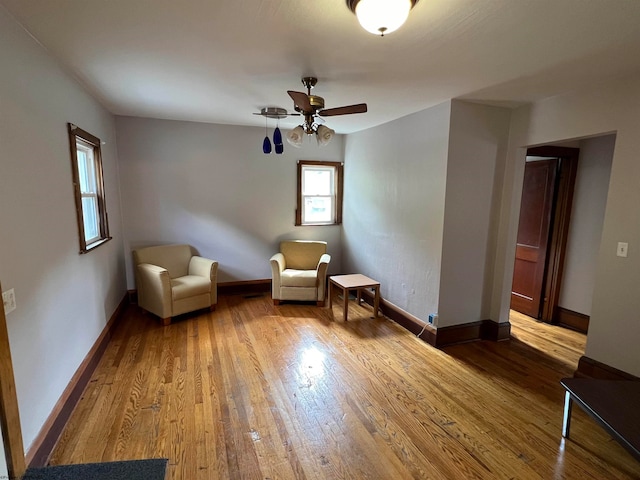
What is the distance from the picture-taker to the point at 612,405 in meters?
1.83

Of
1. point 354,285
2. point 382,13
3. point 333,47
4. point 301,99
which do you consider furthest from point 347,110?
point 354,285

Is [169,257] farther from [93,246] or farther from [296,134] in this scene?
[296,134]

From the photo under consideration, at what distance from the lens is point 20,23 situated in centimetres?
173

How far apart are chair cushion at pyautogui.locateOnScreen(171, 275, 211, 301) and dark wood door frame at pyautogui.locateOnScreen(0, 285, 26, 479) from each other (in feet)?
7.00

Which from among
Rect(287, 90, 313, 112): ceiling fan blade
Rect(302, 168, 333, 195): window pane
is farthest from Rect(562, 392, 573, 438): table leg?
Rect(302, 168, 333, 195): window pane

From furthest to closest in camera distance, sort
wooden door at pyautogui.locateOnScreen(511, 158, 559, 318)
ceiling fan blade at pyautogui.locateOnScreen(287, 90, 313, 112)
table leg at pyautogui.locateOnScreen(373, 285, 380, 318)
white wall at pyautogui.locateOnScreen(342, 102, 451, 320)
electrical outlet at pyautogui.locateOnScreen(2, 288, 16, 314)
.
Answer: table leg at pyautogui.locateOnScreen(373, 285, 380, 318)
wooden door at pyautogui.locateOnScreen(511, 158, 559, 318)
white wall at pyautogui.locateOnScreen(342, 102, 451, 320)
ceiling fan blade at pyautogui.locateOnScreen(287, 90, 313, 112)
electrical outlet at pyautogui.locateOnScreen(2, 288, 16, 314)

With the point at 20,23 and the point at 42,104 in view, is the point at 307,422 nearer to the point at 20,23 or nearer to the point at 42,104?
the point at 42,104

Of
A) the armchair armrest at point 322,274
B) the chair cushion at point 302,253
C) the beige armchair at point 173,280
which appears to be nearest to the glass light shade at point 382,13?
the armchair armrest at point 322,274

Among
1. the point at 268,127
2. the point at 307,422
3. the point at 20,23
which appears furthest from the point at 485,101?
the point at 20,23

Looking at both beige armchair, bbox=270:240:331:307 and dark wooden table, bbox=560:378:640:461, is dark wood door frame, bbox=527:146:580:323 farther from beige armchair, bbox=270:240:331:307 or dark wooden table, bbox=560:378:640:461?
beige armchair, bbox=270:240:331:307

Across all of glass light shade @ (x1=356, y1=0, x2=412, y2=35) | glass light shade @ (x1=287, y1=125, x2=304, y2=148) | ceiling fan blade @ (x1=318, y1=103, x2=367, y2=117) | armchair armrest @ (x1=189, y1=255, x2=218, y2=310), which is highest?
glass light shade @ (x1=356, y1=0, x2=412, y2=35)

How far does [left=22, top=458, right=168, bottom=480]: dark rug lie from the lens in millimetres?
1528

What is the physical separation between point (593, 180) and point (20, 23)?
→ 4.99m

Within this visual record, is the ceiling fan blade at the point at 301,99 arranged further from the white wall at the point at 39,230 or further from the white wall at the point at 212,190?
the white wall at the point at 212,190
